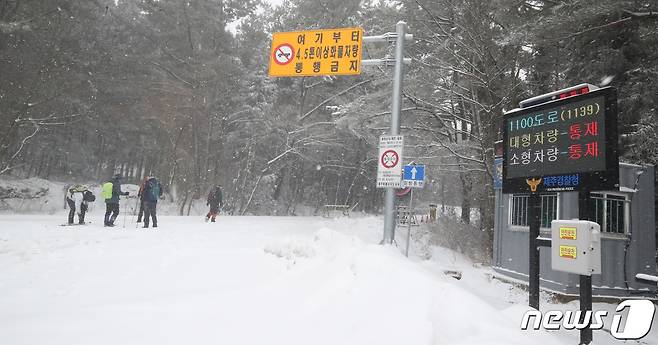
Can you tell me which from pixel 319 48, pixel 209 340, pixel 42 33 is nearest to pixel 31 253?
pixel 209 340

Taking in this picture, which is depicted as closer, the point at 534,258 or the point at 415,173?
the point at 534,258

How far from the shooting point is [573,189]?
17.8 feet

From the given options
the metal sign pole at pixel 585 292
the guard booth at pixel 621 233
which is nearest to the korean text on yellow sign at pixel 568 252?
the metal sign pole at pixel 585 292

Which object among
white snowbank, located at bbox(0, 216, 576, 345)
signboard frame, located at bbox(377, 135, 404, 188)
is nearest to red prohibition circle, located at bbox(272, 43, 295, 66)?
signboard frame, located at bbox(377, 135, 404, 188)

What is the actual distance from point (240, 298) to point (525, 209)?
7666mm

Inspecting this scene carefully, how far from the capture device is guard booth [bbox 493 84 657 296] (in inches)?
207

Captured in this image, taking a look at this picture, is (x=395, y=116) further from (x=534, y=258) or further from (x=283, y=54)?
(x=534, y=258)

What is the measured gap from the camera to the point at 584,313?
182 inches

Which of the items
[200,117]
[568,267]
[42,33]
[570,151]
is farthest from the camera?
[200,117]

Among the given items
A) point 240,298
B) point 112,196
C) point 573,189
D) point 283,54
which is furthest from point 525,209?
point 112,196

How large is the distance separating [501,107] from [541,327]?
964cm

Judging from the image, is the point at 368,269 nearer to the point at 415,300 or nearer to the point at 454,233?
the point at 415,300

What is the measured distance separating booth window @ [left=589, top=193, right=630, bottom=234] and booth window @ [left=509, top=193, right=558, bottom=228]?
80 cm

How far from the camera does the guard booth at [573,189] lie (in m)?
5.26
